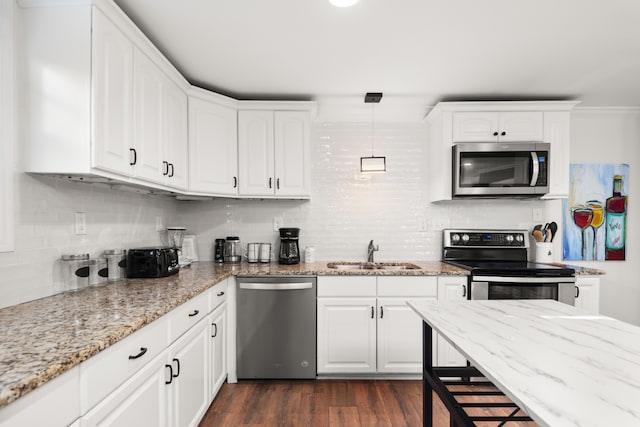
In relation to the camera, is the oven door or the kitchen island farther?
the oven door

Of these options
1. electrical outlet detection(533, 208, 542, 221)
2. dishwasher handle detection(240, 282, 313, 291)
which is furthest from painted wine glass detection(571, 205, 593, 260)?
dishwasher handle detection(240, 282, 313, 291)

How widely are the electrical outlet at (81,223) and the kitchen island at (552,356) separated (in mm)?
1889

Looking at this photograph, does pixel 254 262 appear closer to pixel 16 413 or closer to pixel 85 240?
pixel 85 240

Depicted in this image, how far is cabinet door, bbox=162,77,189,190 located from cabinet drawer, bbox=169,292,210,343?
83 centimetres

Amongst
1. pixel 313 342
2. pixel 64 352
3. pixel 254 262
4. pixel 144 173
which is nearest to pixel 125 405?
pixel 64 352

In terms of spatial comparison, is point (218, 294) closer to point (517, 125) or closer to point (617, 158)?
→ point (517, 125)

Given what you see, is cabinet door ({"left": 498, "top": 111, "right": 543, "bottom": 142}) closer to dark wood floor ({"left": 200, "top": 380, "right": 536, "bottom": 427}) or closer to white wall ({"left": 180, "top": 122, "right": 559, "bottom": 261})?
white wall ({"left": 180, "top": 122, "right": 559, "bottom": 261})

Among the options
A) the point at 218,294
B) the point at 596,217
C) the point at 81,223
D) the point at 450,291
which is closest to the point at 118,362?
the point at 81,223

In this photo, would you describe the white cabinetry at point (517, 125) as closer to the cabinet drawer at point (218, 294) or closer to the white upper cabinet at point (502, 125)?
the white upper cabinet at point (502, 125)

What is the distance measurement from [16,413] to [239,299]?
1816 millimetres

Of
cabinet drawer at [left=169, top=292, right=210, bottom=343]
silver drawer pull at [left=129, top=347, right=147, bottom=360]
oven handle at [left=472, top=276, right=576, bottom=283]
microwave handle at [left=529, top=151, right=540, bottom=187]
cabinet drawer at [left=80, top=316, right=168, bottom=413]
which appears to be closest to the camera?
cabinet drawer at [left=80, top=316, right=168, bottom=413]

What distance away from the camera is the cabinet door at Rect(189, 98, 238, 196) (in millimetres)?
2549

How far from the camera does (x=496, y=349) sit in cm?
105

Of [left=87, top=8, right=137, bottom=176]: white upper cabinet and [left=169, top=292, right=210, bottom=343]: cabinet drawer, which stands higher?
[left=87, top=8, right=137, bottom=176]: white upper cabinet
